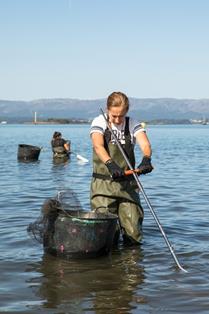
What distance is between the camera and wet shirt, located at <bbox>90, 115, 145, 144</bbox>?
25.6 feet

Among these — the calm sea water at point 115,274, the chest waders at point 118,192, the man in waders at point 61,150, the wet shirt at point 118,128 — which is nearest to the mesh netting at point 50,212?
the calm sea water at point 115,274

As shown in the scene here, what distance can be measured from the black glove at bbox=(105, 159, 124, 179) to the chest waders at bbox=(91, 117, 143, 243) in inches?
15.2

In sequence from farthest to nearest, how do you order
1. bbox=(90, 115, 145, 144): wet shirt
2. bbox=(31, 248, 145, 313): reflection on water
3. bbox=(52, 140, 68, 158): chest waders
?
bbox=(52, 140, 68, 158): chest waders → bbox=(90, 115, 145, 144): wet shirt → bbox=(31, 248, 145, 313): reflection on water

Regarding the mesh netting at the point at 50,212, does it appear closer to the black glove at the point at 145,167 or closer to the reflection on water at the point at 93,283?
the reflection on water at the point at 93,283

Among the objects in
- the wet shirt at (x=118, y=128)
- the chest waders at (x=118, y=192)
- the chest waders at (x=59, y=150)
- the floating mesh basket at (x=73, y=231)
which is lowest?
the chest waders at (x=59, y=150)

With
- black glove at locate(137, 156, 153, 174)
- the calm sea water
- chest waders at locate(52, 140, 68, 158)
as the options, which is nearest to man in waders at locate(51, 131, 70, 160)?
chest waders at locate(52, 140, 68, 158)

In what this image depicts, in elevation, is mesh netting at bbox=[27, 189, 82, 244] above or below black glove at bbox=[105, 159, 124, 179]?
below

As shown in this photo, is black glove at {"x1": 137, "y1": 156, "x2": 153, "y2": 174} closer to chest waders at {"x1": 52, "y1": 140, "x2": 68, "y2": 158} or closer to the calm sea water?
the calm sea water

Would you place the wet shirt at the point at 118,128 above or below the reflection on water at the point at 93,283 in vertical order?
above

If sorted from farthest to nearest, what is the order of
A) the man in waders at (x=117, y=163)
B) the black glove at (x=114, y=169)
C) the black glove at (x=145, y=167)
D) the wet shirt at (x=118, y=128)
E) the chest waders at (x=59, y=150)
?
the chest waders at (x=59, y=150) → the wet shirt at (x=118, y=128) → the man in waders at (x=117, y=163) → the black glove at (x=145, y=167) → the black glove at (x=114, y=169)

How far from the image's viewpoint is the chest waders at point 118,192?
7.88m

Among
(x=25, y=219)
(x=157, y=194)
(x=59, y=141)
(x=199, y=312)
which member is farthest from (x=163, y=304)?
(x=59, y=141)

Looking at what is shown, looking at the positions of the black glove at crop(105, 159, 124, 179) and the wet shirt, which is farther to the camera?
the wet shirt

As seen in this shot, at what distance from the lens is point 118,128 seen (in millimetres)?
7867
